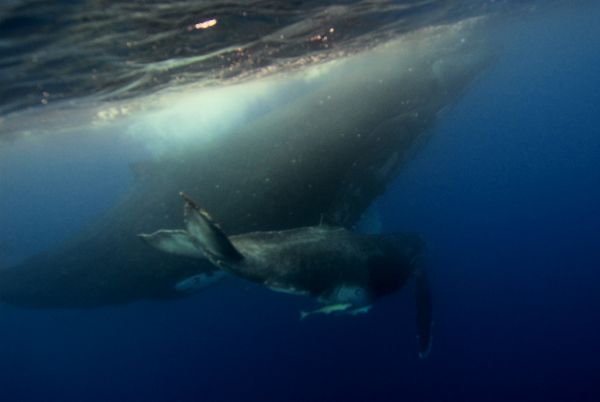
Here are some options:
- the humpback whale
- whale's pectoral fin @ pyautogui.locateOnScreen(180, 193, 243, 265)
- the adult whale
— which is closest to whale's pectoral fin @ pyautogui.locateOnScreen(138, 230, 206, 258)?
the humpback whale

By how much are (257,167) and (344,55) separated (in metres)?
17.3

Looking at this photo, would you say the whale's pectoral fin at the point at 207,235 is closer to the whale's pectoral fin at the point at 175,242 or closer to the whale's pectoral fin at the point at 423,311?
the whale's pectoral fin at the point at 175,242

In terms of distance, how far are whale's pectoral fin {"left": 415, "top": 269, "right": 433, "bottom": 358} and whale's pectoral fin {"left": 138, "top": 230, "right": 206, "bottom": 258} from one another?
586 cm

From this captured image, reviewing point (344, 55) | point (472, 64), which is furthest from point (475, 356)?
point (344, 55)

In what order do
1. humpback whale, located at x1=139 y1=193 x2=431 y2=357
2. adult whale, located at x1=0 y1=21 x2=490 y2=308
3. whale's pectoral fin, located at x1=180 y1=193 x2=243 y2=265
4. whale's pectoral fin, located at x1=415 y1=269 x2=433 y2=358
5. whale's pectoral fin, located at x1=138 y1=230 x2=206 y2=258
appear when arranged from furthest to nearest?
adult whale, located at x1=0 y1=21 x2=490 y2=308, whale's pectoral fin, located at x1=415 y1=269 x2=433 y2=358, whale's pectoral fin, located at x1=138 y1=230 x2=206 y2=258, humpback whale, located at x1=139 y1=193 x2=431 y2=357, whale's pectoral fin, located at x1=180 y1=193 x2=243 y2=265

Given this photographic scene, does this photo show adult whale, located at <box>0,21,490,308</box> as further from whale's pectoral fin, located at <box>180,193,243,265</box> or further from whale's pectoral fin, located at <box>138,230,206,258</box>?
whale's pectoral fin, located at <box>180,193,243,265</box>

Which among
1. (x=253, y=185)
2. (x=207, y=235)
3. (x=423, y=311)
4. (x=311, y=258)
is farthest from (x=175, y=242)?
(x=423, y=311)

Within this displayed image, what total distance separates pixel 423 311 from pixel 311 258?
4445 mm

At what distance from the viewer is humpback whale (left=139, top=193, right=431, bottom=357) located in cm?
475

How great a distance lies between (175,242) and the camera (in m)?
5.16

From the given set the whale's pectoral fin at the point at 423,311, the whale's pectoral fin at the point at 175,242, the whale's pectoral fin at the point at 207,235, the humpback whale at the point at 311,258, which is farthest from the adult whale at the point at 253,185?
the whale's pectoral fin at the point at 207,235

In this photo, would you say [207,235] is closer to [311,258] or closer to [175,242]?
[175,242]

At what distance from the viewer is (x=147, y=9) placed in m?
9.05

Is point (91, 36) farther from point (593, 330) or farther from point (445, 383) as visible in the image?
point (593, 330)
